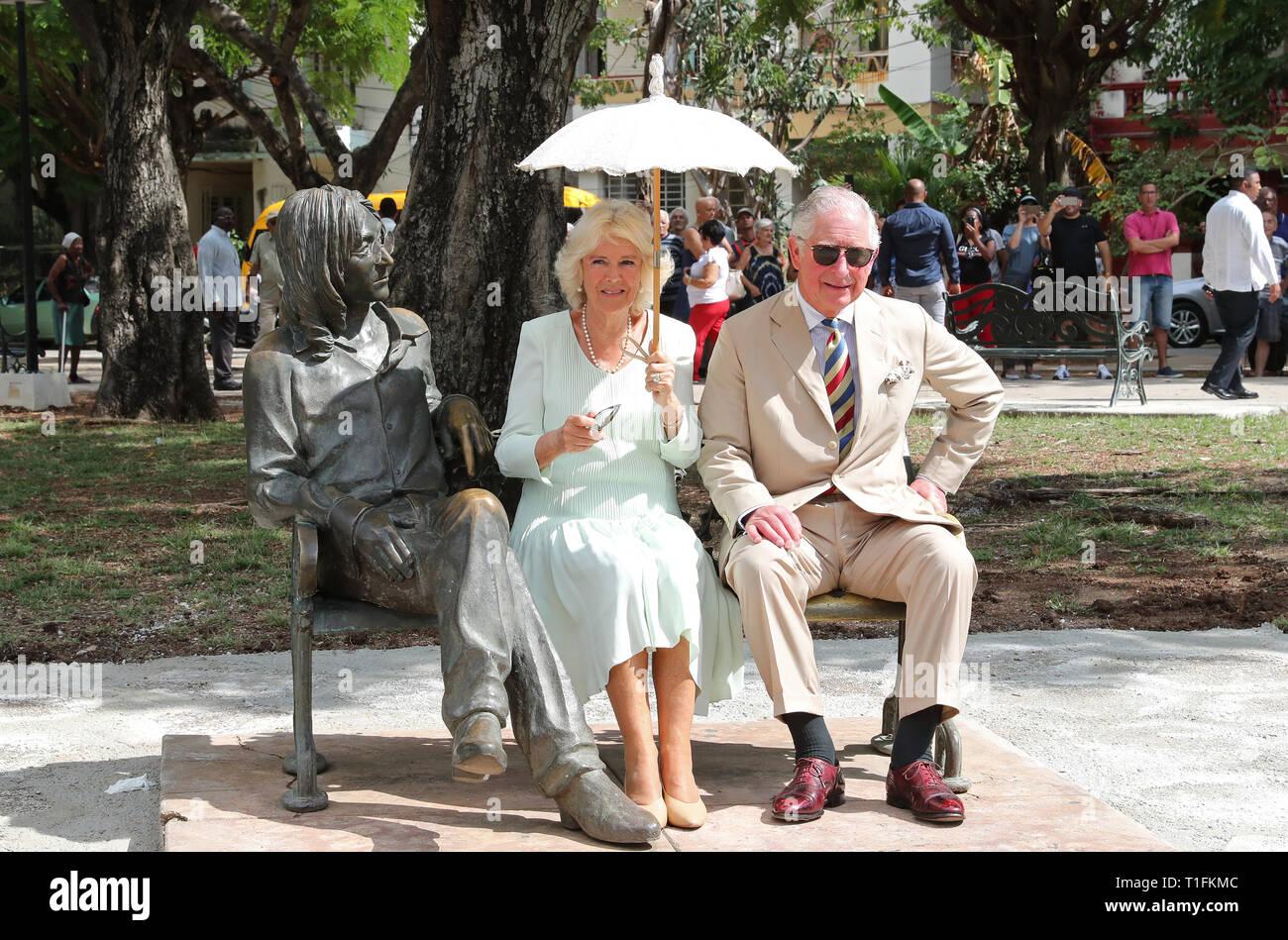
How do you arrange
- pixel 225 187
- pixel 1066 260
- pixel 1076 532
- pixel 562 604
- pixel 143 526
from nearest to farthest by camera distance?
pixel 562 604
pixel 1076 532
pixel 143 526
pixel 1066 260
pixel 225 187

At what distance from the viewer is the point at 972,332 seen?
14.1m

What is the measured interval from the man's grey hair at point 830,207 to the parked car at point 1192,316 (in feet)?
58.3

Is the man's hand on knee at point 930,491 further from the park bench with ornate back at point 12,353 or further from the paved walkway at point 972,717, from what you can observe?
the park bench with ornate back at point 12,353

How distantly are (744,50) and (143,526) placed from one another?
2018cm

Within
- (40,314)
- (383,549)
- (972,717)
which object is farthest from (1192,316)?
(383,549)

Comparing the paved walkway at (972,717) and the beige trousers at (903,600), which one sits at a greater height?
the beige trousers at (903,600)

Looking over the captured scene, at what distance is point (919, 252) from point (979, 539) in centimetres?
620

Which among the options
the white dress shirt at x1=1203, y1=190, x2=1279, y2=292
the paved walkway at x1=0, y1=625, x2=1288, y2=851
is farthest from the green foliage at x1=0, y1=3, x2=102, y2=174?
the paved walkway at x1=0, y1=625, x2=1288, y2=851

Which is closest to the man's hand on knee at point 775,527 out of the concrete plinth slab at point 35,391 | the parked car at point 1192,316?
the concrete plinth slab at point 35,391

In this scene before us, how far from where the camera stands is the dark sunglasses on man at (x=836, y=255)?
4410 mm

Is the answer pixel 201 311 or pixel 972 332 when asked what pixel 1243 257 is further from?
pixel 201 311

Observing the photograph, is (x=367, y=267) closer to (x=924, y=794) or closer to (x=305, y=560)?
(x=305, y=560)

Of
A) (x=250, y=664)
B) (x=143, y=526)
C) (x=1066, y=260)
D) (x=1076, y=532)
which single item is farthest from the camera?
(x=1066, y=260)

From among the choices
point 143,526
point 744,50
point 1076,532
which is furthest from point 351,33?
point 1076,532
